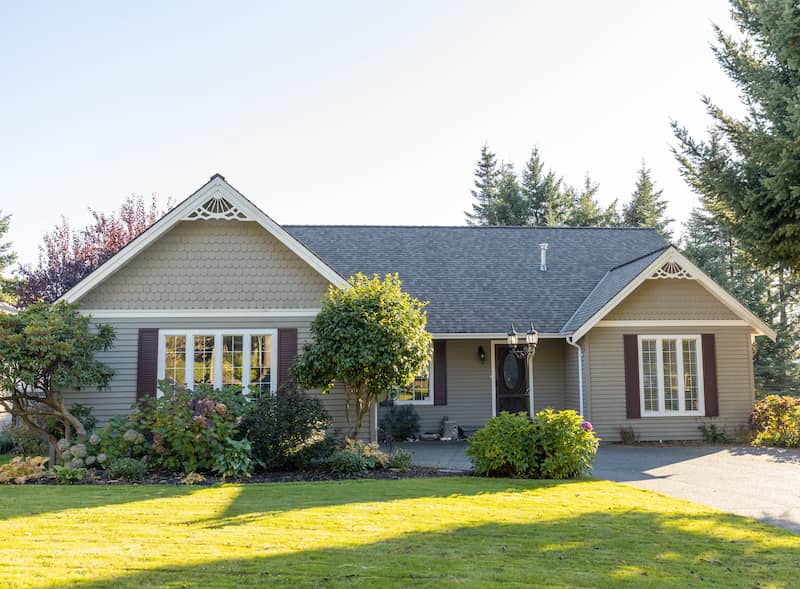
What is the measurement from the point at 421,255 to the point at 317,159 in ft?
17.0

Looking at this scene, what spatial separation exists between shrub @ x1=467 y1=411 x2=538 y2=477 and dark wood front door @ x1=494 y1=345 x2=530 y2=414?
6.48 m

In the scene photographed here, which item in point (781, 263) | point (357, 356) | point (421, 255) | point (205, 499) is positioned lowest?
point (205, 499)

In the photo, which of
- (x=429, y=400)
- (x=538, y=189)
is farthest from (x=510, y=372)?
(x=538, y=189)

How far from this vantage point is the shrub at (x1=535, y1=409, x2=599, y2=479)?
10.2 m

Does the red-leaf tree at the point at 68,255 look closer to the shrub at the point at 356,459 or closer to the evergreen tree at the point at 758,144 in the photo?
the shrub at the point at 356,459

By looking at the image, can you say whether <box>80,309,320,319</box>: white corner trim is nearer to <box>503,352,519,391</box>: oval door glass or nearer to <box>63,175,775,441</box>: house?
<box>63,175,775,441</box>: house

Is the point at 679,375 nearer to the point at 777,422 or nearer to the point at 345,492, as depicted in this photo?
the point at 777,422

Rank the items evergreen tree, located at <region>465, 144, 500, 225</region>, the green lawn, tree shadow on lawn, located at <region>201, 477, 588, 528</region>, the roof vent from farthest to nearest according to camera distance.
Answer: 1. evergreen tree, located at <region>465, 144, 500, 225</region>
2. the roof vent
3. tree shadow on lawn, located at <region>201, 477, 588, 528</region>
4. the green lawn

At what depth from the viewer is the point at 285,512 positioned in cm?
742

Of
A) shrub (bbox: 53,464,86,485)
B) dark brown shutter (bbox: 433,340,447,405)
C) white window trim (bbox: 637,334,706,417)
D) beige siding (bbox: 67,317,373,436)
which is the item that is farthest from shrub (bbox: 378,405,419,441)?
shrub (bbox: 53,464,86,485)

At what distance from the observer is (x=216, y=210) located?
42.8ft

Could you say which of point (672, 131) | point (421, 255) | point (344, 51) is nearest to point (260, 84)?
point (344, 51)

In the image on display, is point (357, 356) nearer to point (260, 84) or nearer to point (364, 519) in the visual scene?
point (364, 519)

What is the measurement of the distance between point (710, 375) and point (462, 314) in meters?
6.52
